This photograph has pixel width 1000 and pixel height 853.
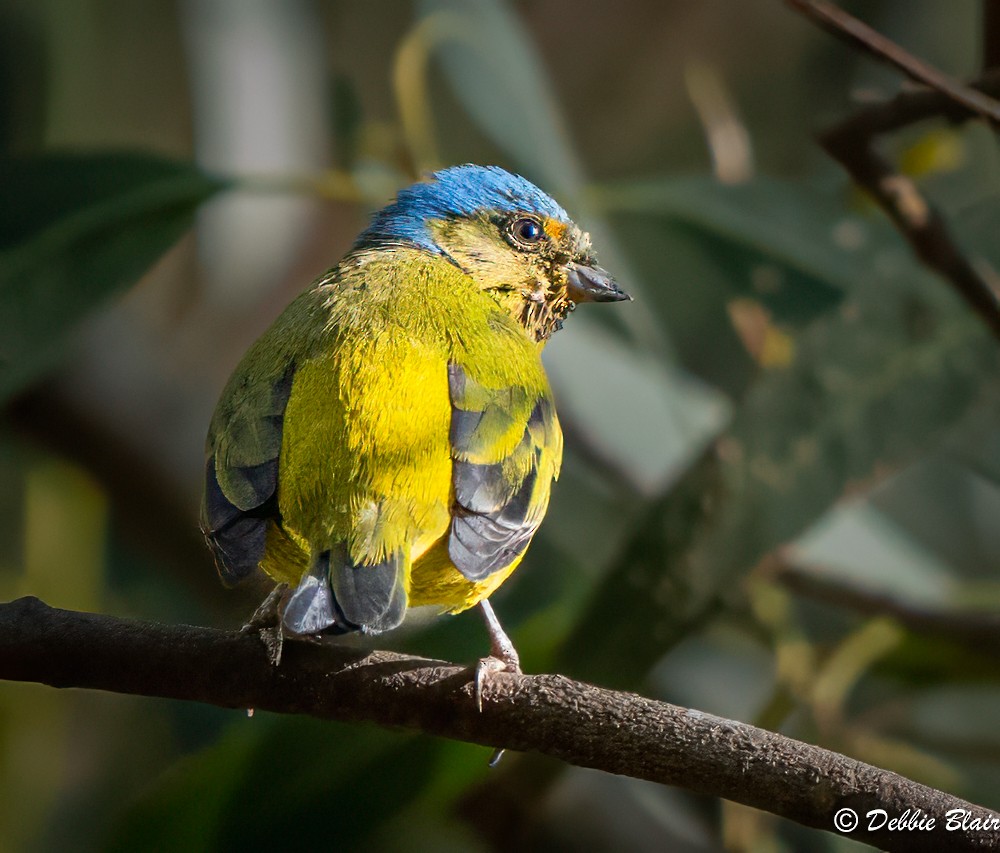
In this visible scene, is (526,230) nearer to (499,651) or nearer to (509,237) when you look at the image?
(509,237)

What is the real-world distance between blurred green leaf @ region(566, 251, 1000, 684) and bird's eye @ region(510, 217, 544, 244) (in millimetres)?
637

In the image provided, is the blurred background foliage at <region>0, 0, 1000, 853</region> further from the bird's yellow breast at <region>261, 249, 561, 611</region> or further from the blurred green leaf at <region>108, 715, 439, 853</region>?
the bird's yellow breast at <region>261, 249, 561, 611</region>

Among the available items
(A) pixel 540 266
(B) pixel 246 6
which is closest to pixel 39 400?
(B) pixel 246 6

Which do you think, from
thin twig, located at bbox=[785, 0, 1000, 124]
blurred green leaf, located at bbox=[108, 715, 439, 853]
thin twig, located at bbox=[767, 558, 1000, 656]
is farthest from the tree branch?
thin twig, located at bbox=[767, 558, 1000, 656]

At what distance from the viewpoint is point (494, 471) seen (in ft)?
6.73

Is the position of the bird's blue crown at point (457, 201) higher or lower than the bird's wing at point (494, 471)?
higher

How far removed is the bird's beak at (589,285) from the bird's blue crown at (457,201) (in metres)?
0.12

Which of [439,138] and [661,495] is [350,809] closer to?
[661,495]

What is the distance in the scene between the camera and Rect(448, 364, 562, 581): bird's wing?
6.38ft

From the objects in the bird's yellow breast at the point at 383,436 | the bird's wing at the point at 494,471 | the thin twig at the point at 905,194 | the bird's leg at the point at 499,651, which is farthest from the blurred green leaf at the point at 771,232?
the bird's leg at the point at 499,651

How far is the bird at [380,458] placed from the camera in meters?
1.86

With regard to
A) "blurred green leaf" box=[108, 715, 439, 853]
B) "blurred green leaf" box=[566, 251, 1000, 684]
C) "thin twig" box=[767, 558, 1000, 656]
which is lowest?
"thin twig" box=[767, 558, 1000, 656]

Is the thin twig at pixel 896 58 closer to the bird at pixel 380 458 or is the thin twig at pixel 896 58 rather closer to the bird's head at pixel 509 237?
the bird's head at pixel 509 237

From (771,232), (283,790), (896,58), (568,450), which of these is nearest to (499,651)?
(283,790)
